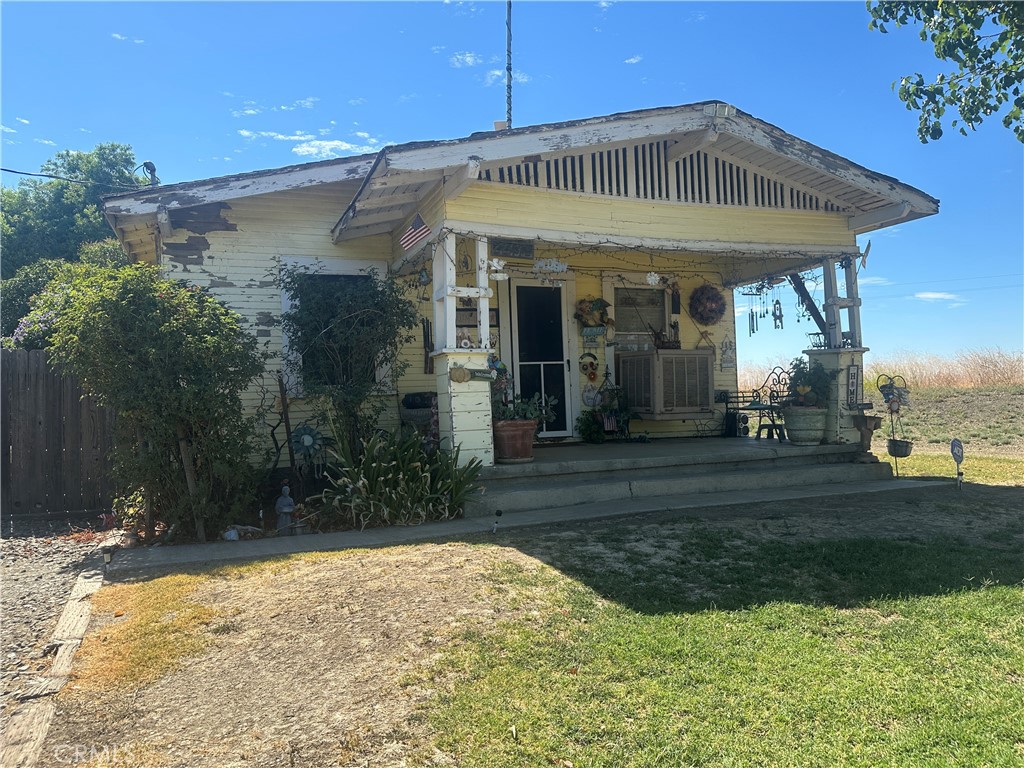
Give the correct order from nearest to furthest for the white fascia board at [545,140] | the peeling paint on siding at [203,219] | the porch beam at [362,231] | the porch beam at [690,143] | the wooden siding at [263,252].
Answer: the white fascia board at [545,140] < the porch beam at [690,143] < the peeling paint on siding at [203,219] < the wooden siding at [263,252] < the porch beam at [362,231]

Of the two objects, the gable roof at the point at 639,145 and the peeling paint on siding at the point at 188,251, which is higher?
the gable roof at the point at 639,145

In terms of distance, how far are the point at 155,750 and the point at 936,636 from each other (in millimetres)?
3567

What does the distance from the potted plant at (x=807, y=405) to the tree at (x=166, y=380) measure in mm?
6454

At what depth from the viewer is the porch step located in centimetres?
672

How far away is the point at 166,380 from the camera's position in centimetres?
565

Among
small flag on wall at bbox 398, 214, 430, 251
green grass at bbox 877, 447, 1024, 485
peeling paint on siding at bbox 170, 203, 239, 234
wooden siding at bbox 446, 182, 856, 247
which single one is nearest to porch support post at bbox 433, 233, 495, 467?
small flag on wall at bbox 398, 214, 430, 251

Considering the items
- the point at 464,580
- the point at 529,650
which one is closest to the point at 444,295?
the point at 464,580

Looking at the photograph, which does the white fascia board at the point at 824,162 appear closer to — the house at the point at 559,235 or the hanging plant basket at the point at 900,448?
the house at the point at 559,235

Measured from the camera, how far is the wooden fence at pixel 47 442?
7.21 metres

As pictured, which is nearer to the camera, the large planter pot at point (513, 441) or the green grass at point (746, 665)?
the green grass at point (746, 665)

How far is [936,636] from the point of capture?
11.2ft

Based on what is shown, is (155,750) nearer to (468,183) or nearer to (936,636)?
(936,636)

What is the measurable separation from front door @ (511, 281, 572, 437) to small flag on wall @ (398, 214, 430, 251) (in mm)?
2275

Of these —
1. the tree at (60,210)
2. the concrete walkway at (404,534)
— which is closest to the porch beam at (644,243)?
the concrete walkway at (404,534)
